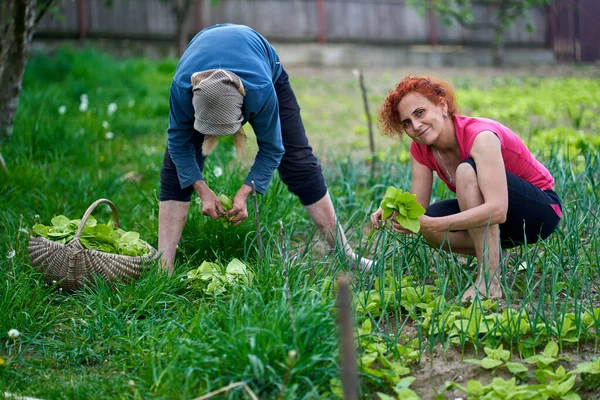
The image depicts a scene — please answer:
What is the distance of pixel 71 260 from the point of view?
10.1 ft

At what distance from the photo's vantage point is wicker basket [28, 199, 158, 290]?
307 cm

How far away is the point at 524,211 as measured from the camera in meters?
2.95

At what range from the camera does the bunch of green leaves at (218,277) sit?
293cm

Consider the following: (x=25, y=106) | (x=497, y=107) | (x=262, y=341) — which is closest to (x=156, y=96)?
(x=25, y=106)

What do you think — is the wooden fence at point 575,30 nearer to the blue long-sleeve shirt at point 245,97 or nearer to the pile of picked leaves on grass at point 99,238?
the blue long-sleeve shirt at point 245,97

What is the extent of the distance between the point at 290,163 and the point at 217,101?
32.7 inches

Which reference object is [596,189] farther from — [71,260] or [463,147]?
[71,260]

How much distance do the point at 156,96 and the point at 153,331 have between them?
5.66m

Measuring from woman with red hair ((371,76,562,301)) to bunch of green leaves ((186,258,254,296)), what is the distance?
602 millimetres

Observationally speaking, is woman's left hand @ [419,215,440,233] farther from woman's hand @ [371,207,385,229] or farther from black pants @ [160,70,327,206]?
black pants @ [160,70,327,206]

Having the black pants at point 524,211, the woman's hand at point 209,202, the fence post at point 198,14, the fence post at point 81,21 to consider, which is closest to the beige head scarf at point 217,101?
the woman's hand at point 209,202

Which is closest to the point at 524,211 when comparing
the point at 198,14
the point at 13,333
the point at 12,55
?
the point at 13,333

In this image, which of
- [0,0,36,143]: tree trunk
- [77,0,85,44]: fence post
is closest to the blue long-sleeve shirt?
[0,0,36,143]: tree trunk

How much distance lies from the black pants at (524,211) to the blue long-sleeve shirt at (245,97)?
31.4 inches
